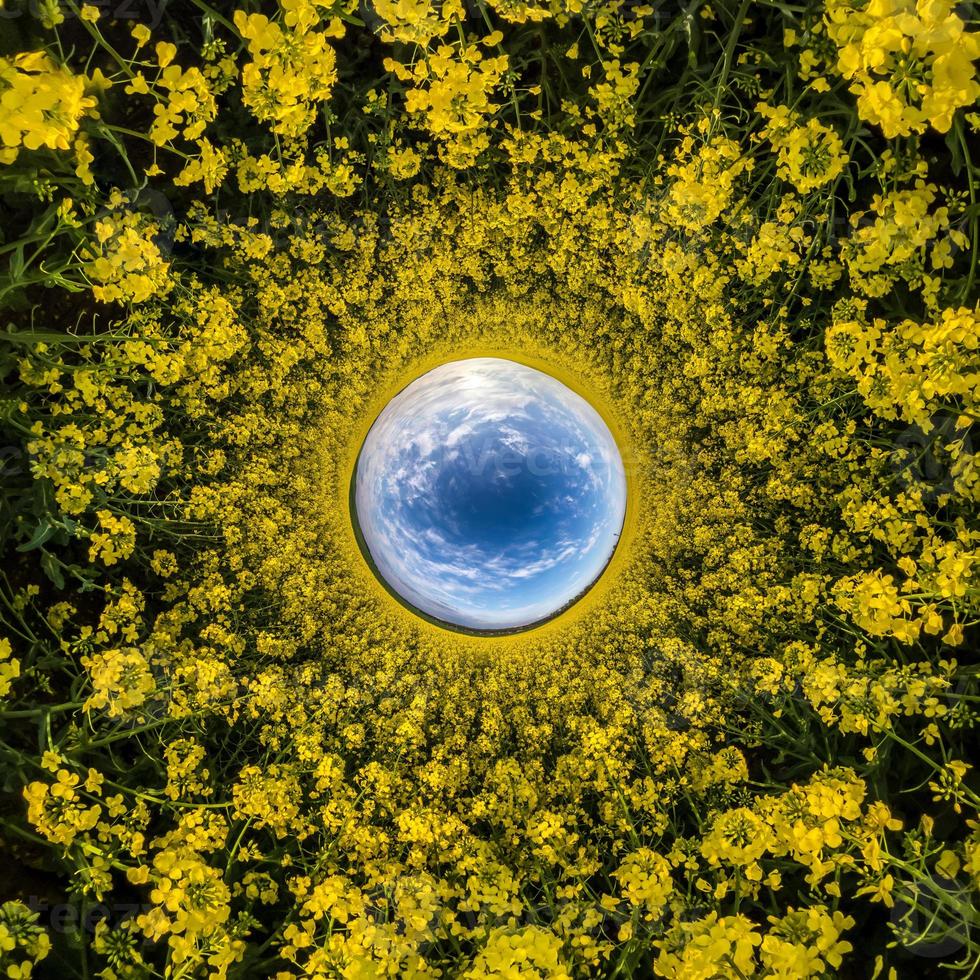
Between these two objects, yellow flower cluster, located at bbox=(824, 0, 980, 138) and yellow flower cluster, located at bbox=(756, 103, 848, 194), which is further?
yellow flower cluster, located at bbox=(756, 103, 848, 194)

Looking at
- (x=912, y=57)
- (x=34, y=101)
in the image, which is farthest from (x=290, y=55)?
(x=912, y=57)

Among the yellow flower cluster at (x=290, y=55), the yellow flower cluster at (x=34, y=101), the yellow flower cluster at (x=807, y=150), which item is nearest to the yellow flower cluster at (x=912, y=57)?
the yellow flower cluster at (x=807, y=150)

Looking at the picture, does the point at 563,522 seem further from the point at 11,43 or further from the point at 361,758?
the point at 11,43

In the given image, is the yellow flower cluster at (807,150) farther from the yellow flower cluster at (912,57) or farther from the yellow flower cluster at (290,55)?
the yellow flower cluster at (290,55)

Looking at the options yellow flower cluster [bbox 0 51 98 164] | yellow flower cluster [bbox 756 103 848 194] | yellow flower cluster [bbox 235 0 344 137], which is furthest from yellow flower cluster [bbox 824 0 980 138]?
yellow flower cluster [bbox 0 51 98 164]

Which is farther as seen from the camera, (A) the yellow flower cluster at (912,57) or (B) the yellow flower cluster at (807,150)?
(B) the yellow flower cluster at (807,150)

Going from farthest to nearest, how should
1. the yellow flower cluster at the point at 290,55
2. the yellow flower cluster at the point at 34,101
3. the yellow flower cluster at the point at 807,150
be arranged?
1. the yellow flower cluster at the point at 807,150
2. the yellow flower cluster at the point at 290,55
3. the yellow flower cluster at the point at 34,101

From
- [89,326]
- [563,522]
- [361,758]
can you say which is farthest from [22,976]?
[563,522]

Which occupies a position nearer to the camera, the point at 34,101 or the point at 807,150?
the point at 34,101

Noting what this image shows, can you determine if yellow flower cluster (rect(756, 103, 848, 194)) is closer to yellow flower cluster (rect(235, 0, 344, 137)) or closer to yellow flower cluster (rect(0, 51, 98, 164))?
yellow flower cluster (rect(235, 0, 344, 137))

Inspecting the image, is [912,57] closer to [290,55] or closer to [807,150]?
[807,150]

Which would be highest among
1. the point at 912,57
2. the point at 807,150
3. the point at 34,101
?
the point at 807,150
